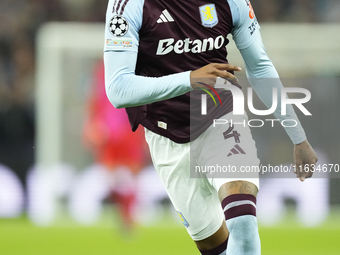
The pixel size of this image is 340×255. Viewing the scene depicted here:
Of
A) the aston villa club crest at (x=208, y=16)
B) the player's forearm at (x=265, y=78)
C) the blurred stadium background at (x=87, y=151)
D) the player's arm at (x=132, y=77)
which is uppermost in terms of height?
the aston villa club crest at (x=208, y=16)

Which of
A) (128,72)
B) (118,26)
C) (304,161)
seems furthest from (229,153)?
(118,26)

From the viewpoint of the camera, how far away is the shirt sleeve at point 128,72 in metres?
2.61

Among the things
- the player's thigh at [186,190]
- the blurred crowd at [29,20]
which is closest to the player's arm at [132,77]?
the player's thigh at [186,190]

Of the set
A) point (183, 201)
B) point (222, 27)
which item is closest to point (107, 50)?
point (222, 27)

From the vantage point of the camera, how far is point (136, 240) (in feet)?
19.7

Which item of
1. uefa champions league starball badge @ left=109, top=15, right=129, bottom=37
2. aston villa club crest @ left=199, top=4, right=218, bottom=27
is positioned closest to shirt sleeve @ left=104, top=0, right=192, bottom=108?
uefa champions league starball badge @ left=109, top=15, right=129, bottom=37

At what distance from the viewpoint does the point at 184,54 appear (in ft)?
9.65

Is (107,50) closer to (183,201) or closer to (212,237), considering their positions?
(183,201)

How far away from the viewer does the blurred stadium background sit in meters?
6.68

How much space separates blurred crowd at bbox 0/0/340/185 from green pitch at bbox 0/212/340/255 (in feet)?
6.20

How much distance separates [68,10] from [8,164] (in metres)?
3.42

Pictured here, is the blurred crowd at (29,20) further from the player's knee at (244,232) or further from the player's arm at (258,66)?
the player's knee at (244,232)

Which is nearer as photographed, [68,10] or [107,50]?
[107,50]

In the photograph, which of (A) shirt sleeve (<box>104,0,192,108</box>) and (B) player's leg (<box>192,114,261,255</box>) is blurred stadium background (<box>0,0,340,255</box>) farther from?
(A) shirt sleeve (<box>104,0,192,108</box>)
